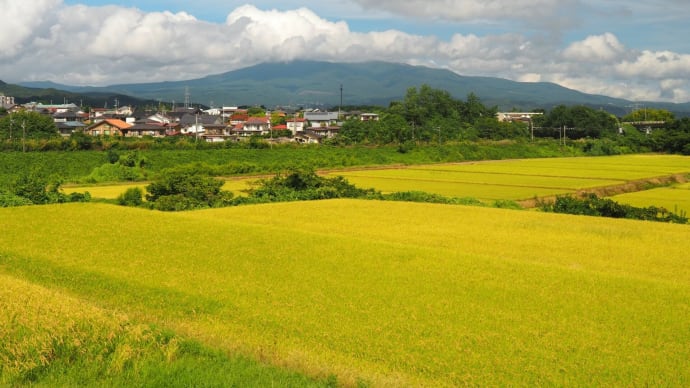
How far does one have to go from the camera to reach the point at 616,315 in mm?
8891

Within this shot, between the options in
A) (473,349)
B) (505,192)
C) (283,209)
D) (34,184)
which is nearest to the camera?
(473,349)

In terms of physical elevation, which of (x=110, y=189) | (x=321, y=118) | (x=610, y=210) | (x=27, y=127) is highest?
(x=321, y=118)

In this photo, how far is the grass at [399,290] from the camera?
709 cm

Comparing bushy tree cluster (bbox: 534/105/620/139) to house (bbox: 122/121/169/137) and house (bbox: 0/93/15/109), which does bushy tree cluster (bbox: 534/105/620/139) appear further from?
house (bbox: 0/93/15/109)

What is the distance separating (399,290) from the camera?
10094 mm

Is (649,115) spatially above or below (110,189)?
above

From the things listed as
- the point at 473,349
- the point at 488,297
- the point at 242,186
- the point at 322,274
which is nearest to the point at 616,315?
the point at 488,297

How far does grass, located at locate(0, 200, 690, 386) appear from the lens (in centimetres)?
709

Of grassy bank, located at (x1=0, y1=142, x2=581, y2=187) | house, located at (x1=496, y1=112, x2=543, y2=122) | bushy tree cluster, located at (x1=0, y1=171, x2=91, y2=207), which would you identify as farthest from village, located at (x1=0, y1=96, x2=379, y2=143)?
bushy tree cluster, located at (x1=0, y1=171, x2=91, y2=207)

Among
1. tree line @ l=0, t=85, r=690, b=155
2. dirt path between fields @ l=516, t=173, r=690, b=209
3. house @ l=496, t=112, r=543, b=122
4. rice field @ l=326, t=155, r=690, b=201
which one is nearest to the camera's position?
dirt path between fields @ l=516, t=173, r=690, b=209

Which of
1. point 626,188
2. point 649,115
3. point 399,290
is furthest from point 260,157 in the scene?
point 649,115

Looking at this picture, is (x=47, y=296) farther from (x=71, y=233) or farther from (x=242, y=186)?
(x=242, y=186)

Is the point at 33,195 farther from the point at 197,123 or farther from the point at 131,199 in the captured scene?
the point at 197,123

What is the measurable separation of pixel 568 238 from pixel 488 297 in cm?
645
